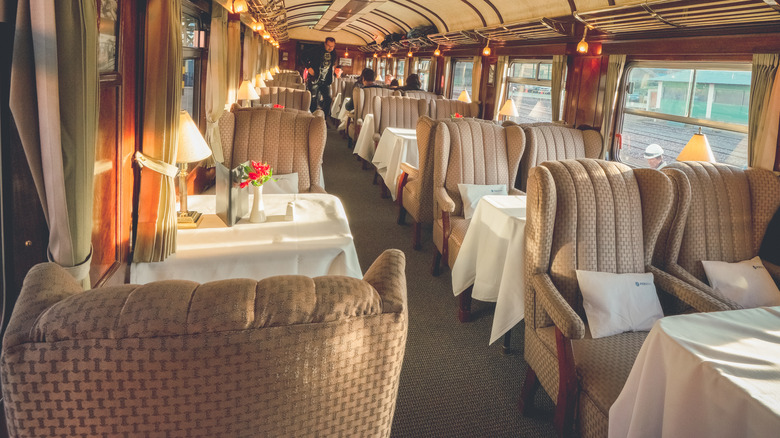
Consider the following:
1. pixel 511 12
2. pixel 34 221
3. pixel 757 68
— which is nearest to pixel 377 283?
pixel 34 221

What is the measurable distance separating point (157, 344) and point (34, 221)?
39.2 inches

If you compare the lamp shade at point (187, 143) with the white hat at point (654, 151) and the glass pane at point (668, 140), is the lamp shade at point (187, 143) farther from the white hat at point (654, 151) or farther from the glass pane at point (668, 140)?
the white hat at point (654, 151)

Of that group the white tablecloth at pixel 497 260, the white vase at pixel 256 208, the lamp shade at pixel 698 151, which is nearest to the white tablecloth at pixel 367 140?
the white tablecloth at pixel 497 260

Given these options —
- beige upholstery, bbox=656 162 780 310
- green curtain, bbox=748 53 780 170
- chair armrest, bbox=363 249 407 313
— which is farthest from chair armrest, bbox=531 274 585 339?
green curtain, bbox=748 53 780 170

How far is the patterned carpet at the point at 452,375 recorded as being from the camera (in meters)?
Answer: 2.35

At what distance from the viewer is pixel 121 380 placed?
0.87 meters

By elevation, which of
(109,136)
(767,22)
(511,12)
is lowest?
(109,136)

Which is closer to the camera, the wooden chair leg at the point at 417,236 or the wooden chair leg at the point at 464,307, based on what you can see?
the wooden chair leg at the point at 464,307

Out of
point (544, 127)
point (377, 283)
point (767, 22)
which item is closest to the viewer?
point (377, 283)

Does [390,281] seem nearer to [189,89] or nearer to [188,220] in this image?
[188,220]

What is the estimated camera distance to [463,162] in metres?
4.00

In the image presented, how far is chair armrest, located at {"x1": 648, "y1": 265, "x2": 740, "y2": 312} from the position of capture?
216 centimetres

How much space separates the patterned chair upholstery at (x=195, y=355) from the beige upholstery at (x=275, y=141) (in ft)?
9.56

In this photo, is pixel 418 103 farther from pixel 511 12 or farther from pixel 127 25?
pixel 127 25
